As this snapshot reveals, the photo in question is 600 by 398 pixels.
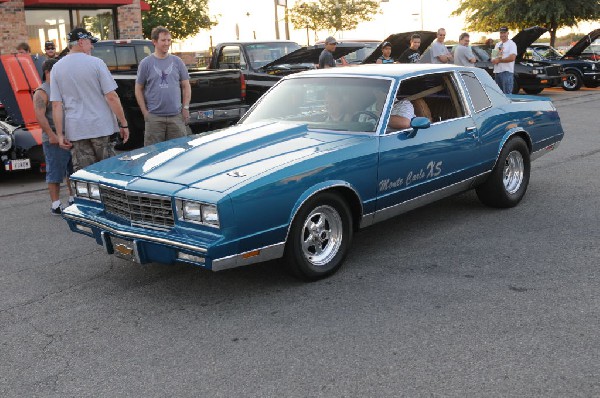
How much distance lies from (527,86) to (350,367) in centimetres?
1807

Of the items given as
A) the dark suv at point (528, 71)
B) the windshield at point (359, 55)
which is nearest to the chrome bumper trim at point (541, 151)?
the windshield at point (359, 55)

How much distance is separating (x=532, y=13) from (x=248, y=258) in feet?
100

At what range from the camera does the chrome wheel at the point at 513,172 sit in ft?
21.8

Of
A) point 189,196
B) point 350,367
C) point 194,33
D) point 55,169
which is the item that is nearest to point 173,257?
point 189,196

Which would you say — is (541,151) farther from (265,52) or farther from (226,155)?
(265,52)

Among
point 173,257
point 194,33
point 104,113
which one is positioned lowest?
point 173,257

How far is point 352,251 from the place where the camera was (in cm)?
550

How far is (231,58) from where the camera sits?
13.9 meters

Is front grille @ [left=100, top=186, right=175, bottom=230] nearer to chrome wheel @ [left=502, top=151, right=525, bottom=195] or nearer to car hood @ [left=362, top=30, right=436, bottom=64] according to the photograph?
chrome wheel @ [left=502, top=151, right=525, bottom=195]

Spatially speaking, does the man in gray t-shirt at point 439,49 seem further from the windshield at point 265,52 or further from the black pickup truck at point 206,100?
the black pickup truck at point 206,100

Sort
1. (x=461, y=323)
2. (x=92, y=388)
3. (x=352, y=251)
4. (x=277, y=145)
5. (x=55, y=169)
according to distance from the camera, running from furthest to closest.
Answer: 1. (x=55, y=169)
2. (x=352, y=251)
3. (x=277, y=145)
4. (x=461, y=323)
5. (x=92, y=388)

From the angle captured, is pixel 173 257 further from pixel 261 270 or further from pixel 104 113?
pixel 104 113

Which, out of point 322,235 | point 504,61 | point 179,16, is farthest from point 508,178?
point 179,16

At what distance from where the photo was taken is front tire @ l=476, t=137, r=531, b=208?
641 centimetres
